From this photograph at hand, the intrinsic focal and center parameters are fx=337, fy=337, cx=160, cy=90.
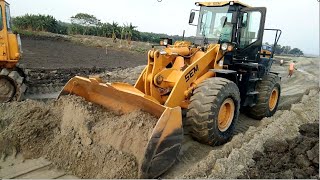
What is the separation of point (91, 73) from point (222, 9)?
857cm

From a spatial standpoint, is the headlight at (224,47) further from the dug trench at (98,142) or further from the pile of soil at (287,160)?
the pile of soil at (287,160)

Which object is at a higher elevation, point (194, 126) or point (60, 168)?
point (194, 126)

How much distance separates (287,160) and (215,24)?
3.45 m

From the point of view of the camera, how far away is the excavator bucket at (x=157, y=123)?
4332mm

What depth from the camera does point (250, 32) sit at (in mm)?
7293

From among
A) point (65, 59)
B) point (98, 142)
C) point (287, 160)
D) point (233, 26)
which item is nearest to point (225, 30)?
point (233, 26)

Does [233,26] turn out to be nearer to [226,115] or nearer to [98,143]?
[226,115]

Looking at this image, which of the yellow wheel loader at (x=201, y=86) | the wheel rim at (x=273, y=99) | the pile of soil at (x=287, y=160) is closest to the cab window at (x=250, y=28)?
the yellow wheel loader at (x=201, y=86)

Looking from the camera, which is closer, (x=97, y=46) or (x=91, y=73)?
(x=91, y=73)

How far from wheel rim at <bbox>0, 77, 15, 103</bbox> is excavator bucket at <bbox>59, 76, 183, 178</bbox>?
145 inches

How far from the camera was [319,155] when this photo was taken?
167 inches

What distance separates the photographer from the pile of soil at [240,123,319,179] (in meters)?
4.22

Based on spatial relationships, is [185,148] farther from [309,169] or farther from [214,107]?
[309,169]

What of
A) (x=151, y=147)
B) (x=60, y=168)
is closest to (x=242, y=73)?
(x=151, y=147)
